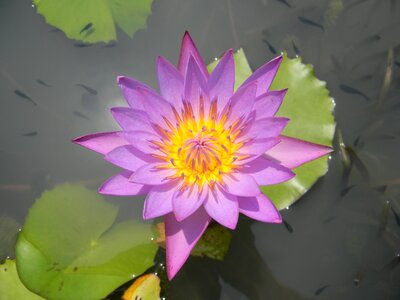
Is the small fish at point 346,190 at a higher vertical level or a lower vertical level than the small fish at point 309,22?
lower

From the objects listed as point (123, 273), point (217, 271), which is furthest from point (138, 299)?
point (217, 271)

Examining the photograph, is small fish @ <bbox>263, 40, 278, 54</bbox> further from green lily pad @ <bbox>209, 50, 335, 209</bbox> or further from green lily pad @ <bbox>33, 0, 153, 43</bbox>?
green lily pad @ <bbox>33, 0, 153, 43</bbox>

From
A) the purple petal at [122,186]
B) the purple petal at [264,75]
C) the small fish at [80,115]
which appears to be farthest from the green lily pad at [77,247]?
the purple petal at [264,75]

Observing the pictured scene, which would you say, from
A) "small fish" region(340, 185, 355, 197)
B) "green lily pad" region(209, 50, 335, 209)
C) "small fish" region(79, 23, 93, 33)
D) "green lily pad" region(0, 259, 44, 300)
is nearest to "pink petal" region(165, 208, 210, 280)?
"green lily pad" region(209, 50, 335, 209)

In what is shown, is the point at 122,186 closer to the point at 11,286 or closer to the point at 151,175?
the point at 151,175

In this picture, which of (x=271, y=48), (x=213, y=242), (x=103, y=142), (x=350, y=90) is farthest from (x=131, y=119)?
(x=350, y=90)

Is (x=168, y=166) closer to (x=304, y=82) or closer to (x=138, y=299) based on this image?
(x=138, y=299)

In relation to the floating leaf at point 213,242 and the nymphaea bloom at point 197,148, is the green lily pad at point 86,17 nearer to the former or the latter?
the nymphaea bloom at point 197,148
